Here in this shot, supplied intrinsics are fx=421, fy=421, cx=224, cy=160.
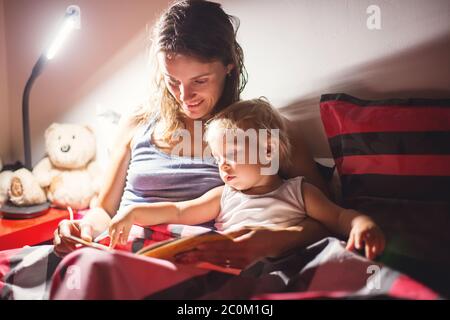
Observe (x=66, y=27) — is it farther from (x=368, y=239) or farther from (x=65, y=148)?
(x=368, y=239)

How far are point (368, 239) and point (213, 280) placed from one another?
32 cm

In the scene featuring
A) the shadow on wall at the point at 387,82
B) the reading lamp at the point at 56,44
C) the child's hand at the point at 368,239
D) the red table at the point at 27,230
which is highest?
the reading lamp at the point at 56,44

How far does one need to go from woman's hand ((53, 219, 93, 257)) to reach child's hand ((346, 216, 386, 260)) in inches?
24.9

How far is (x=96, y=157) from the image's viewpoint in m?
1.55

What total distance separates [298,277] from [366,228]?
0.17m

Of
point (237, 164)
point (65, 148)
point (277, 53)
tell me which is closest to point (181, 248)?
point (237, 164)

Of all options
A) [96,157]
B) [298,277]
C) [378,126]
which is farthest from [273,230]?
[96,157]

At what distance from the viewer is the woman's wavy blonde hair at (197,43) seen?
1022mm

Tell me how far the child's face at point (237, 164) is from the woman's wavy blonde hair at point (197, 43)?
197mm

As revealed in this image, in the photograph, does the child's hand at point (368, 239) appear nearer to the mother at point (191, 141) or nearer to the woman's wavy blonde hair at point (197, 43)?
the mother at point (191, 141)

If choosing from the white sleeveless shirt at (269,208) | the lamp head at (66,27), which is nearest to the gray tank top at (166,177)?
the white sleeveless shirt at (269,208)
